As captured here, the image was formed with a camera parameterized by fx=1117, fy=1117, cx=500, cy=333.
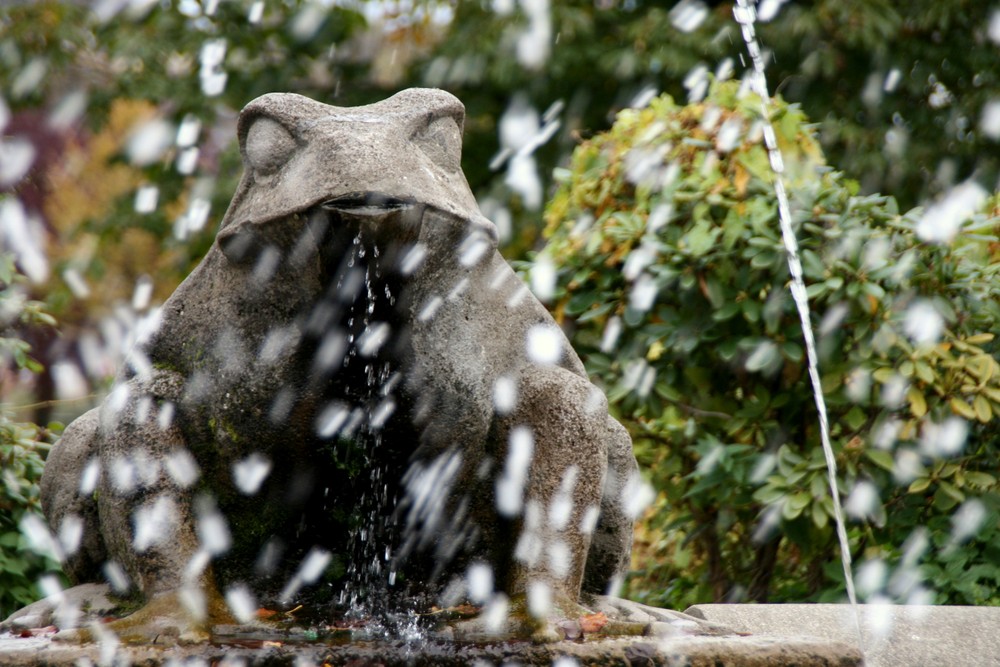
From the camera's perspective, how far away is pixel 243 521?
238 centimetres

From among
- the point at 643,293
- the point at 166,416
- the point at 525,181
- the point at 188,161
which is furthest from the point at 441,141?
the point at 188,161

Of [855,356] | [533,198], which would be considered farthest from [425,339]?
[533,198]

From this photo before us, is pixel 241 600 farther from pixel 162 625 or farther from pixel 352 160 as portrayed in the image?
pixel 352 160

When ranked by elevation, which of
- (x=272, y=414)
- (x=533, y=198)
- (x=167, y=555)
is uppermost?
(x=533, y=198)

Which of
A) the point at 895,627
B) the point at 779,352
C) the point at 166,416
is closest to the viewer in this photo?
the point at 166,416

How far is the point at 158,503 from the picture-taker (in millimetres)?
2256

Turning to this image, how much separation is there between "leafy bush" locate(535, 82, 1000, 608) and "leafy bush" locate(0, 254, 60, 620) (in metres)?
2.21

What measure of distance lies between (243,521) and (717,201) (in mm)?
2674

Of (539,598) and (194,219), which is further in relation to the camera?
(194,219)

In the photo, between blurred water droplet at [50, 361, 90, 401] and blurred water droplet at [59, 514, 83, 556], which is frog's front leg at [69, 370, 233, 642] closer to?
blurred water droplet at [59, 514, 83, 556]

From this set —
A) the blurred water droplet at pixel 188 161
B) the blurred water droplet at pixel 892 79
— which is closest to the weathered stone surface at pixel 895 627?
the blurred water droplet at pixel 892 79

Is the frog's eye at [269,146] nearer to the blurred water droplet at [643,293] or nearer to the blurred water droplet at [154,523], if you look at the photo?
the blurred water droplet at [154,523]

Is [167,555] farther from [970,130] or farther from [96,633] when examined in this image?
[970,130]

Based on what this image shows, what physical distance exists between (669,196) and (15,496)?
280 cm
